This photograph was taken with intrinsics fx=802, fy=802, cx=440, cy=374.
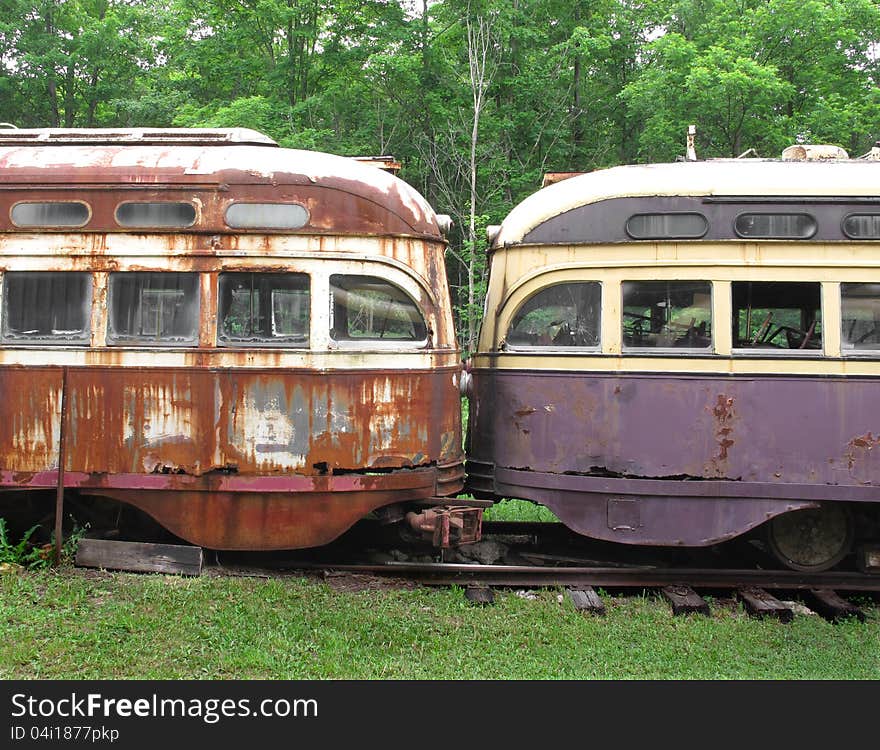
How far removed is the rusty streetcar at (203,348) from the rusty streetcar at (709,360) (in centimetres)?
121

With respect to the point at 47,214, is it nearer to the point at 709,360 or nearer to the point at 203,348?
the point at 203,348

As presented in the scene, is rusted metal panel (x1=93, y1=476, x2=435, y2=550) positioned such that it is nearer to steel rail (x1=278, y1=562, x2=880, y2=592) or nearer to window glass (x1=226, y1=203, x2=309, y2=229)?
steel rail (x1=278, y1=562, x2=880, y2=592)

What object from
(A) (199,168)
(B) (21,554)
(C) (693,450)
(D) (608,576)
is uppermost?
(A) (199,168)

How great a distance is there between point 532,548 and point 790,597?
214cm

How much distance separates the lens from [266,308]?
6078 mm

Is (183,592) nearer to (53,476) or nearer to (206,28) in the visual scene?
(53,476)

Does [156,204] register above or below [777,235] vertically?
above

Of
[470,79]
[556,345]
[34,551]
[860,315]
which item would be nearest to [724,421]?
[860,315]

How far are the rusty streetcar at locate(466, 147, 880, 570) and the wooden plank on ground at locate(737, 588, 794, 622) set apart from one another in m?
0.49

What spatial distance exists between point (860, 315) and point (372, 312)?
12.2 ft

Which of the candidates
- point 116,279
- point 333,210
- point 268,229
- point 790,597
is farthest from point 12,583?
point 790,597

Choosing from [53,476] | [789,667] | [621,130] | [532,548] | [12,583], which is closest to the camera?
[789,667]

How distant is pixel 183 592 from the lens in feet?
18.7

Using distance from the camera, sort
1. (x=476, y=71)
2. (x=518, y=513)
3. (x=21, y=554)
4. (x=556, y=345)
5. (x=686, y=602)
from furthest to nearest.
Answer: (x=476, y=71) → (x=518, y=513) → (x=556, y=345) → (x=21, y=554) → (x=686, y=602)
